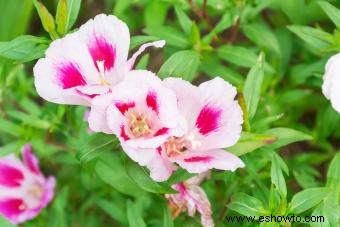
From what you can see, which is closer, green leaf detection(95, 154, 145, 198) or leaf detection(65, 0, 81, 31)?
leaf detection(65, 0, 81, 31)

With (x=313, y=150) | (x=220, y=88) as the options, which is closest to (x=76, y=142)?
(x=220, y=88)

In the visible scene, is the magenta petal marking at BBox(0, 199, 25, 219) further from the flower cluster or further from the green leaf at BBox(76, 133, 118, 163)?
the flower cluster

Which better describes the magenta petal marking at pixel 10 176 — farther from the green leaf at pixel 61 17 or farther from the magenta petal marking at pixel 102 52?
the magenta petal marking at pixel 102 52

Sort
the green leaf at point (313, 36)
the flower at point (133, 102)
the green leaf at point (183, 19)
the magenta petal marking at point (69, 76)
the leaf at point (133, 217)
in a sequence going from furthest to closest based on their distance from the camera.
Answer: the green leaf at point (183, 19), the green leaf at point (313, 36), the leaf at point (133, 217), the magenta petal marking at point (69, 76), the flower at point (133, 102)

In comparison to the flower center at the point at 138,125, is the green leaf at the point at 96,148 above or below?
below

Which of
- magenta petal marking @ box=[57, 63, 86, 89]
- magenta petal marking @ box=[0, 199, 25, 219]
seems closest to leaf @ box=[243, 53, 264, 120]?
magenta petal marking @ box=[57, 63, 86, 89]

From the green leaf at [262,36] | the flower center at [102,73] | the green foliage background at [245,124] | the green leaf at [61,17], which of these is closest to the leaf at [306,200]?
the green foliage background at [245,124]
